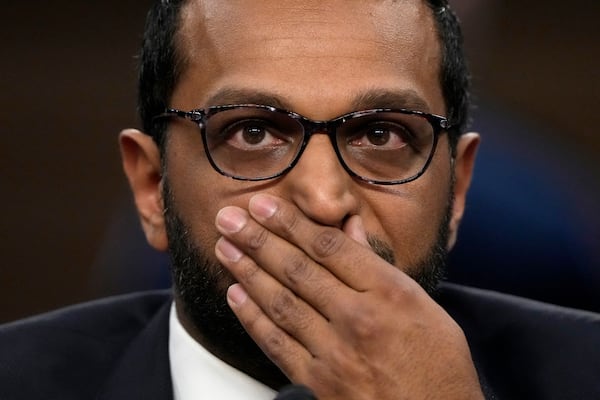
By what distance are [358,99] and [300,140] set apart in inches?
5.2

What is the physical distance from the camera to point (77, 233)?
9.58 feet

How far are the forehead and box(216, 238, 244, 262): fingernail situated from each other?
0.88ft

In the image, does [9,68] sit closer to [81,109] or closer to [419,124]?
[81,109]

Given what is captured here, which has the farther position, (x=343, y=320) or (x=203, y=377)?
(x=203, y=377)

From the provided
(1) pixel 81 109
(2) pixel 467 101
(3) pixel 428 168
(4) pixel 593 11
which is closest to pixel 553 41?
(4) pixel 593 11

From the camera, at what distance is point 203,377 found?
6.25 feet

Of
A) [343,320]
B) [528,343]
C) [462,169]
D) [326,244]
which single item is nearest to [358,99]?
[326,244]

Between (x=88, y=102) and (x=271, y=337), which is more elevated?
(x=271, y=337)

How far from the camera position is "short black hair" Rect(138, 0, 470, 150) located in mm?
1958

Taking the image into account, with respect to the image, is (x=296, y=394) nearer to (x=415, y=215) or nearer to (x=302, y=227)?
(x=302, y=227)

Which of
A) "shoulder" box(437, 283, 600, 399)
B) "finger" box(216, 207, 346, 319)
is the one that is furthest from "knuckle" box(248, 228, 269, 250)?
"shoulder" box(437, 283, 600, 399)

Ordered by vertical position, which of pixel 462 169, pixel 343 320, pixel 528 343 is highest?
pixel 343 320

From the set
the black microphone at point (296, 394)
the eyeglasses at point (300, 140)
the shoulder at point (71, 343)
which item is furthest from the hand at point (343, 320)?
the shoulder at point (71, 343)

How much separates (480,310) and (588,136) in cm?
88
